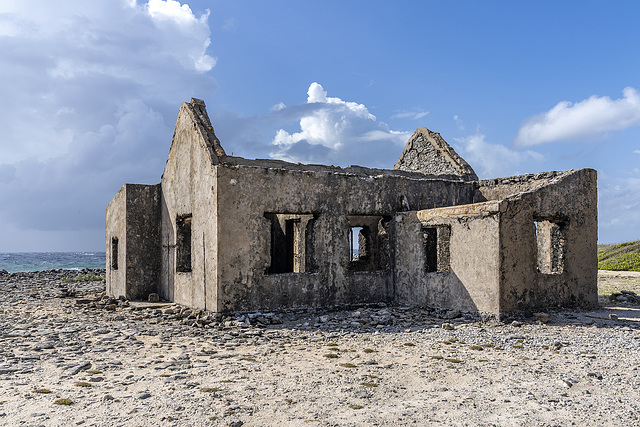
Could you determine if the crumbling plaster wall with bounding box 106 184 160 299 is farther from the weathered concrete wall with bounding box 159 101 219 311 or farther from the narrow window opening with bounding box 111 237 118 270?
the narrow window opening with bounding box 111 237 118 270

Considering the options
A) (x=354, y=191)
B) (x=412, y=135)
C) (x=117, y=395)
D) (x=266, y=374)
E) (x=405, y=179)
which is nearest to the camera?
(x=117, y=395)

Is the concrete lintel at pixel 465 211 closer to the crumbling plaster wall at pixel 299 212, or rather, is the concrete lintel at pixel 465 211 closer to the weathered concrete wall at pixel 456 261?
the weathered concrete wall at pixel 456 261

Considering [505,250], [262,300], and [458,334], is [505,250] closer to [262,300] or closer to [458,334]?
[458,334]

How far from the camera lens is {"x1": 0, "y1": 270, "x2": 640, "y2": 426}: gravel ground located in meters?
4.86

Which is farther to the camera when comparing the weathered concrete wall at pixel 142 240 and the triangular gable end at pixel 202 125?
the weathered concrete wall at pixel 142 240

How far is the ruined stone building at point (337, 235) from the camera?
33.4 feet

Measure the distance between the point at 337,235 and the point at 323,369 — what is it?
534 centimetres

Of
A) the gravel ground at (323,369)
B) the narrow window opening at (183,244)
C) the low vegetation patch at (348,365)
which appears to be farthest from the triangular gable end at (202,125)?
the low vegetation patch at (348,365)

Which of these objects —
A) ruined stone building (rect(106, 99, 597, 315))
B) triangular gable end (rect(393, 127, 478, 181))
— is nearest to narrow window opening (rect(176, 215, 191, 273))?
ruined stone building (rect(106, 99, 597, 315))

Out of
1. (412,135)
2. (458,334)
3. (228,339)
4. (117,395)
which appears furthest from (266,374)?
(412,135)

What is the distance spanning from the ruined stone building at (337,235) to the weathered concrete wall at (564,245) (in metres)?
0.03

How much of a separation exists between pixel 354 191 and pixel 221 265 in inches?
143

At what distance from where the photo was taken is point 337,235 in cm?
1159

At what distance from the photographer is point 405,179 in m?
12.7
